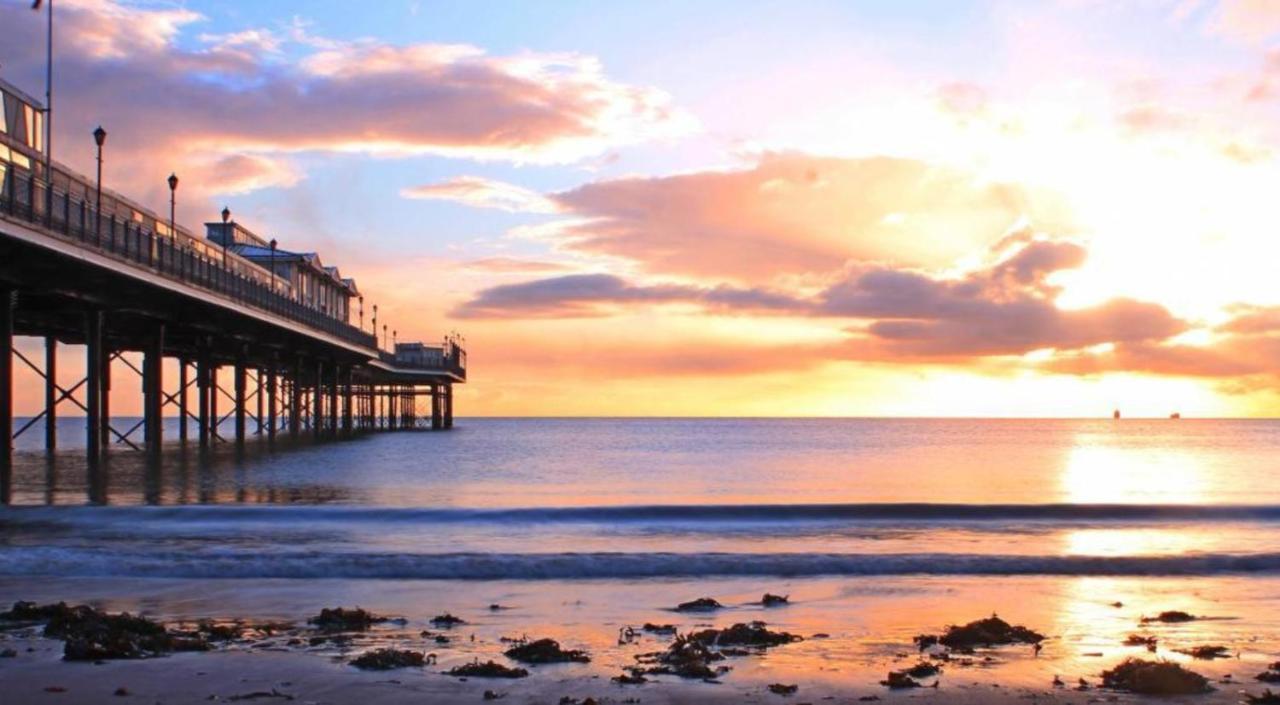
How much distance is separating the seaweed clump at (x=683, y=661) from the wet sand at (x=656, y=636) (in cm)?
15

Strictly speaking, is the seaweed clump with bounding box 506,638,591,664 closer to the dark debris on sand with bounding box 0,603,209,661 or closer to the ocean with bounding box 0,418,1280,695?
the ocean with bounding box 0,418,1280,695

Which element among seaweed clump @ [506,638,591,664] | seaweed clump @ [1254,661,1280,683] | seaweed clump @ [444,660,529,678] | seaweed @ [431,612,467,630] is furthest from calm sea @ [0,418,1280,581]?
seaweed clump @ [1254,661,1280,683]

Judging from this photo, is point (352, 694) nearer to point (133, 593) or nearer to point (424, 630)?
point (424, 630)

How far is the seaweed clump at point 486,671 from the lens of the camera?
8359mm

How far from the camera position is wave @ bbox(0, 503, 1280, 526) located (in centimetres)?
2305

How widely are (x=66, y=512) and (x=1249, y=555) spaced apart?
64.5ft

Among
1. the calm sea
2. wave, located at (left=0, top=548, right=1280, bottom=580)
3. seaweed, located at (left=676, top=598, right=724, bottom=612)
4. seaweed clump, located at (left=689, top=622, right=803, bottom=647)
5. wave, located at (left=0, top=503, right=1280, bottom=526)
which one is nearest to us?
seaweed clump, located at (left=689, top=622, right=803, bottom=647)

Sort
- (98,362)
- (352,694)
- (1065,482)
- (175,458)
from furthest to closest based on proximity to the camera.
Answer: (175,458) < (1065,482) < (98,362) < (352,694)

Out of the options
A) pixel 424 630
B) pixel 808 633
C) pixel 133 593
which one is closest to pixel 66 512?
pixel 133 593

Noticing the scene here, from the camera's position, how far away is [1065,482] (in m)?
42.3

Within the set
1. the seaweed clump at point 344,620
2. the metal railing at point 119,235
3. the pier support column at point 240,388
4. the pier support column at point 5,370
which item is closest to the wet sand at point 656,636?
the seaweed clump at point 344,620

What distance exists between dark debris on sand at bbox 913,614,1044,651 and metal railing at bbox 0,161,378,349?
20.5 m

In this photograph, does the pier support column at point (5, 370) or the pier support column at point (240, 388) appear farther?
the pier support column at point (240, 388)

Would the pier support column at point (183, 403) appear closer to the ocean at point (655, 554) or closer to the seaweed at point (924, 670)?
the ocean at point (655, 554)
